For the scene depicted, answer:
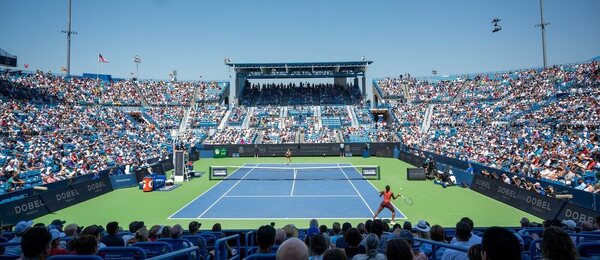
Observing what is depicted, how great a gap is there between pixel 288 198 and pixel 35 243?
17.3 metres

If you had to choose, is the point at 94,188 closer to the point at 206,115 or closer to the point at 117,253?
the point at 117,253

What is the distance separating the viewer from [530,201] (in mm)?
16484

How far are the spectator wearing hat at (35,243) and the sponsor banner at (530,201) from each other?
14603 mm

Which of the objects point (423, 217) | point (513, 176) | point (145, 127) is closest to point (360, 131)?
point (145, 127)

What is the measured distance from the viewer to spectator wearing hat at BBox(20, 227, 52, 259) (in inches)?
154

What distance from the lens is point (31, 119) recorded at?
37531 millimetres

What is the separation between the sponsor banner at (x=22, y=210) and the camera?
14858 mm

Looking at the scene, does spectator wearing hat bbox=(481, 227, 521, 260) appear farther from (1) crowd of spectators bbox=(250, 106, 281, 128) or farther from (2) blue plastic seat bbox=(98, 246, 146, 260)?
(1) crowd of spectators bbox=(250, 106, 281, 128)

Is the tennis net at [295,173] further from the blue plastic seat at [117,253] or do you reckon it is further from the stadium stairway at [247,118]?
the blue plastic seat at [117,253]

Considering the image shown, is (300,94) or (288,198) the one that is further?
(300,94)

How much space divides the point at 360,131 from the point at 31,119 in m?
38.3

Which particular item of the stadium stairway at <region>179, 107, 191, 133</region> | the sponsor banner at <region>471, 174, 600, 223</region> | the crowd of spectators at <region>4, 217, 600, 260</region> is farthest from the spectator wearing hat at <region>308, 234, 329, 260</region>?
the stadium stairway at <region>179, 107, 191, 133</region>

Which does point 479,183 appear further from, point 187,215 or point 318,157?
point 318,157

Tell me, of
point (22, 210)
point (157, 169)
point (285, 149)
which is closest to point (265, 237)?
point (22, 210)
